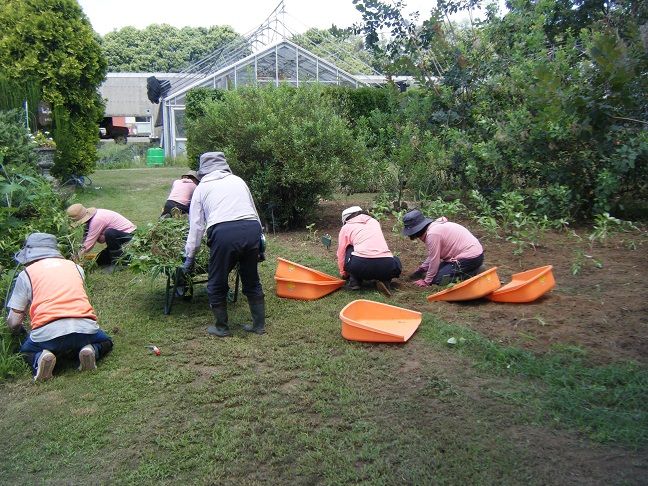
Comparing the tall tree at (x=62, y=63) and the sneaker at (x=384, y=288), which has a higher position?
the tall tree at (x=62, y=63)

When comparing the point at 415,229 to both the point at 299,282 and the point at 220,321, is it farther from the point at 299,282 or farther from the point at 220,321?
the point at 220,321

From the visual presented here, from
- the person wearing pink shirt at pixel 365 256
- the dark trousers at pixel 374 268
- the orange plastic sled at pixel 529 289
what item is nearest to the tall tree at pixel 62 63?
the person wearing pink shirt at pixel 365 256

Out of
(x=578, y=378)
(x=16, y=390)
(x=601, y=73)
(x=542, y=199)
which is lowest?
(x=16, y=390)

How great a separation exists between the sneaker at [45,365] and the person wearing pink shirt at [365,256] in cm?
318

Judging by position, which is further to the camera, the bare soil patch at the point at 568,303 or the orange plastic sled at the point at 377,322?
the orange plastic sled at the point at 377,322

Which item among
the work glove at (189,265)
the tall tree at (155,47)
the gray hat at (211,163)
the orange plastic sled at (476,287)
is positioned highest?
the tall tree at (155,47)

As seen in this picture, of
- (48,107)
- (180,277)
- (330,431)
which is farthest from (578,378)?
(48,107)

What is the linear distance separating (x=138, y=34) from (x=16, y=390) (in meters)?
53.2

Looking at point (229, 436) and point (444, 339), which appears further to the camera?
point (444, 339)

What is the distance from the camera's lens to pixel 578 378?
4086 millimetres

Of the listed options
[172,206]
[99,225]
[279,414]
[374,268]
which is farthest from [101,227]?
[279,414]

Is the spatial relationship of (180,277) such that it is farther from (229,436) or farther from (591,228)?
(591,228)

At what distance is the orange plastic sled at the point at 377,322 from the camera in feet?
16.0

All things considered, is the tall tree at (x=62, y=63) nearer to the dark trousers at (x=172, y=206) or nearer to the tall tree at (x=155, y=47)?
the dark trousers at (x=172, y=206)
